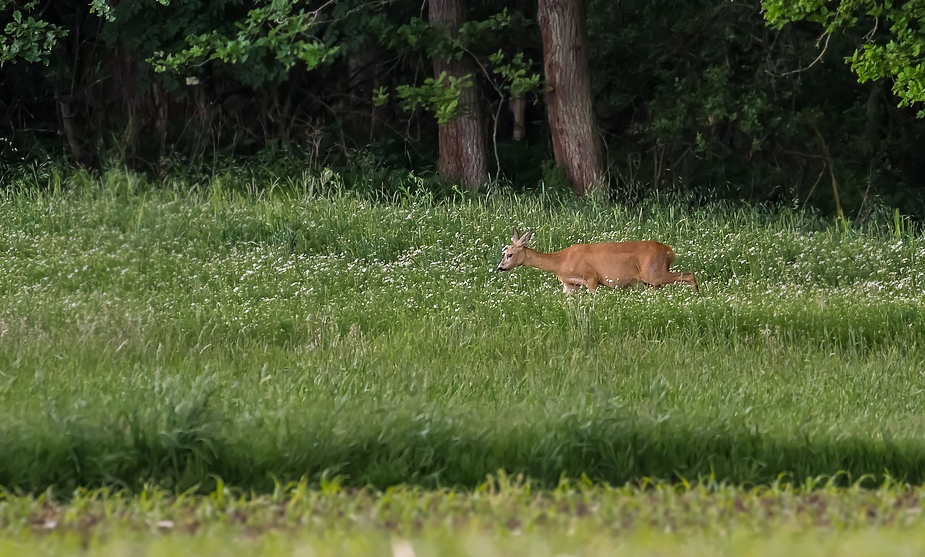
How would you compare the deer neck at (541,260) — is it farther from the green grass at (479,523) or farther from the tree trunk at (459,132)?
the green grass at (479,523)

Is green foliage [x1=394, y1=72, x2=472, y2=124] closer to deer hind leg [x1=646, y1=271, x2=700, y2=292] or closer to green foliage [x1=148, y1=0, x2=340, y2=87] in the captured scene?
green foliage [x1=148, y1=0, x2=340, y2=87]

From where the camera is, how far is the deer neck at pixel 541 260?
1415 cm

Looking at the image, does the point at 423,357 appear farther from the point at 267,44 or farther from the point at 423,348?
the point at 267,44

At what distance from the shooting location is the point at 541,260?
Answer: 46.6 feet

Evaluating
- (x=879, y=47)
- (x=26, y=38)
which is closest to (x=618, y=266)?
(x=879, y=47)

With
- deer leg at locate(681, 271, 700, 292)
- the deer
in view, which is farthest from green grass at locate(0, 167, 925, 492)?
the deer

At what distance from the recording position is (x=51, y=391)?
6992 mm

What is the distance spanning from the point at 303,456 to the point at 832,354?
218 inches

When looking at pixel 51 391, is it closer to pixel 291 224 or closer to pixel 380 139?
pixel 291 224

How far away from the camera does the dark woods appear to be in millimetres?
21625

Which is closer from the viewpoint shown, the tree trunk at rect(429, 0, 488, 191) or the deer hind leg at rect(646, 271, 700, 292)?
the deer hind leg at rect(646, 271, 700, 292)

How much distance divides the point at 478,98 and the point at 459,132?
2.72ft

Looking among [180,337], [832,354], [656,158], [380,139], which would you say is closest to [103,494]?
[180,337]

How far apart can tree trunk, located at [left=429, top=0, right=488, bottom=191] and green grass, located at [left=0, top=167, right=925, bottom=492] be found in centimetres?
332
